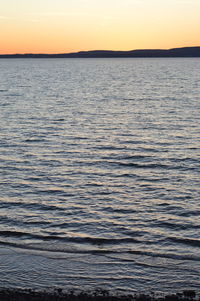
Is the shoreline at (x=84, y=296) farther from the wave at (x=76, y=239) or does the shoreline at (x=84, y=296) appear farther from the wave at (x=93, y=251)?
the wave at (x=76, y=239)

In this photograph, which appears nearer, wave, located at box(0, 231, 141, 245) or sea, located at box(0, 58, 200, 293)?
sea, located at box(0, 58, 200, 293)

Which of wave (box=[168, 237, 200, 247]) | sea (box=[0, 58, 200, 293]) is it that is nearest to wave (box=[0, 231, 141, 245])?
sea (box=[0, 58, 200, 293])

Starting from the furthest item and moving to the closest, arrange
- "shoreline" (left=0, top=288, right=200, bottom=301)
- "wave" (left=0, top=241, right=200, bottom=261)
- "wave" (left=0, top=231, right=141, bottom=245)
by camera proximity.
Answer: "wave" (left=0, top=231, right=141, bottom=245) < "wave" (left=0, top=241, right=200, bottom=261) < "shoreline" (left=0, top=288, right=200, bottom=301)

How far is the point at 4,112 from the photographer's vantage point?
1992 inches

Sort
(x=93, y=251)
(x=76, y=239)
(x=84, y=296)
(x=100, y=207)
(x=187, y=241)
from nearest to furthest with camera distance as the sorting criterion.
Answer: (x=84, y=296)
(x=93, y=251)
(x=187, y=241)
(x=76, y=239)
(x=100, y=207)

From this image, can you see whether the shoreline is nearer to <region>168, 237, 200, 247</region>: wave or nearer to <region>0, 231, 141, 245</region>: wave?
<region>168, 237, 200, 247</region>: wave

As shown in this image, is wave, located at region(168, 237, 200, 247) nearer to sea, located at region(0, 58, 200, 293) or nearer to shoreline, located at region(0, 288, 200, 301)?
sea, located at region(0, 58, 200, 293)

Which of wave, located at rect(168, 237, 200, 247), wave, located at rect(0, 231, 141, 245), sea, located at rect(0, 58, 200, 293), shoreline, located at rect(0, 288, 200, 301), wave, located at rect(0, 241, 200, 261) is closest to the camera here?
shoreline, located at rect(0, 288, 200, 301)

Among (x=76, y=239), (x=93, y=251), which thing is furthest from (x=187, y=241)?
(x=76, y=239)

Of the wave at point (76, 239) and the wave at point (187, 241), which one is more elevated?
the wave at point (76, 239)

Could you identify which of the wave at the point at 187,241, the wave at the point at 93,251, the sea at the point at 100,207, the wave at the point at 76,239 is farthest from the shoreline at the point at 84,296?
the wave at the point at 76,239

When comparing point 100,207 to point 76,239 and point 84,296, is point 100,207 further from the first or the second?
point 84,296

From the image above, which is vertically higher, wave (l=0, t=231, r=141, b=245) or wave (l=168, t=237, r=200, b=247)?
wave (l=0, t=231, r=141, b=245)

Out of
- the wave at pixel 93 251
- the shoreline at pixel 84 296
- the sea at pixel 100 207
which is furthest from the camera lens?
the wave at pixel 93 251
